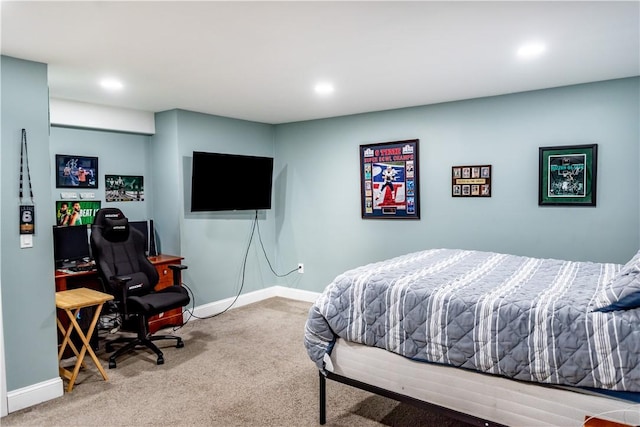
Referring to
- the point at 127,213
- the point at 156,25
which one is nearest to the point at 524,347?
the point at 156,25

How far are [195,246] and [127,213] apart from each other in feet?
2.87

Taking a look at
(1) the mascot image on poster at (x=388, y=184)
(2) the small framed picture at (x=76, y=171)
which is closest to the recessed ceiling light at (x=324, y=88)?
(1) the mascot image on poster at (x=388, y=184)

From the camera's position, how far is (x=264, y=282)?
5.76 meters

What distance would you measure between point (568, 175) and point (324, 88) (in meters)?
2.33

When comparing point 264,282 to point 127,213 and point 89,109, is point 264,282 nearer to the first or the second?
point 127,213

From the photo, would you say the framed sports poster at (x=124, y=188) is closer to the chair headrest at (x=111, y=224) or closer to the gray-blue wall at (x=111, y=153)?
the gray-blue wall at (x=111, y=153)

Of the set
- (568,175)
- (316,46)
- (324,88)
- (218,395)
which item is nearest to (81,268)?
(218,395)

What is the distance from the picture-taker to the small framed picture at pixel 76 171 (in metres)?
4.31

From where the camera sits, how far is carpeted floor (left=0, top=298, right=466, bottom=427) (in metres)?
2.69

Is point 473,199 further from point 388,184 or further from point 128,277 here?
point 128,277

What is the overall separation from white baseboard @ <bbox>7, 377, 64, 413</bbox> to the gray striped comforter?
1911 millimetres

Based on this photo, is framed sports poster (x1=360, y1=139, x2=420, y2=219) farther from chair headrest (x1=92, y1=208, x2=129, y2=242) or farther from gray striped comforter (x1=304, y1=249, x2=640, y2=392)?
chair headrest (x1=92, y1=208, x2=129, y2=242)

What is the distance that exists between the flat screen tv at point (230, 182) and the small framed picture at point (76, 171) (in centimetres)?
105

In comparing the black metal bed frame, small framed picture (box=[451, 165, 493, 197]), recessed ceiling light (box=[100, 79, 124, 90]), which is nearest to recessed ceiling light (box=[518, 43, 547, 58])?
small framed picture (box=[451, 165, 493, 197])
